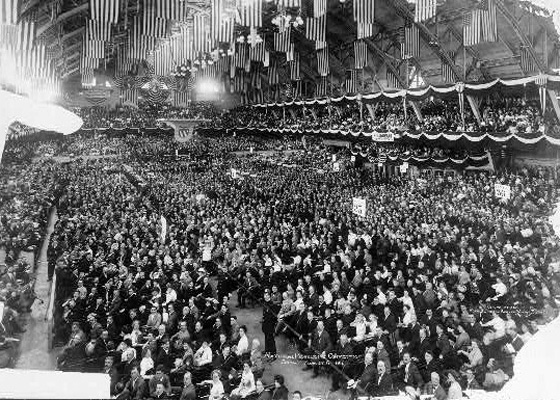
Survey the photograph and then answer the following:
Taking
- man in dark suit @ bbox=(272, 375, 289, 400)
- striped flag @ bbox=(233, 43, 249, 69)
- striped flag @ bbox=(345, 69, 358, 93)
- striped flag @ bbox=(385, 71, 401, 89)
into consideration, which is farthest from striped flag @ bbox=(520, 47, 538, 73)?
striped flag @ bbox=(233, 43, 249, 69)

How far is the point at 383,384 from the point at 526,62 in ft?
73.8

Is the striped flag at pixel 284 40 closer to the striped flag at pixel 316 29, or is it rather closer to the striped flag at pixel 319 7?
the striped flag at pixel 316 29

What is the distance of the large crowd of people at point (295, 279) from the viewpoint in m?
8.52

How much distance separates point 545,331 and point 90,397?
3757 mm

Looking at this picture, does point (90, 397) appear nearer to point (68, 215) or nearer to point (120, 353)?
point (120, 353)

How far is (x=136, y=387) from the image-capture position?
25.3 ft

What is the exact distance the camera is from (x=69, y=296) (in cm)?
1142

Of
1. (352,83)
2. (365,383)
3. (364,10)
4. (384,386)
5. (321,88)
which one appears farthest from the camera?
(321,88)

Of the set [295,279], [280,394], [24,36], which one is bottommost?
[280,394]

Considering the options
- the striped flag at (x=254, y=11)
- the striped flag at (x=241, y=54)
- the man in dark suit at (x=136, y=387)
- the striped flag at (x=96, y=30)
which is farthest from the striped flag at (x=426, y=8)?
the striped flag at (x=241, y=54)

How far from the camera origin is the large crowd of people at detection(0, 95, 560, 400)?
8523 millimetres

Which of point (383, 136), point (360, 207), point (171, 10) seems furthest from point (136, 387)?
point (383, 136)

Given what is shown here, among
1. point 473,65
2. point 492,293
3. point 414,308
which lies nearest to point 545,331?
point 414,308

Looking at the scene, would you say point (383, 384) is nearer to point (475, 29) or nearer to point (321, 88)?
point (475, 29)
